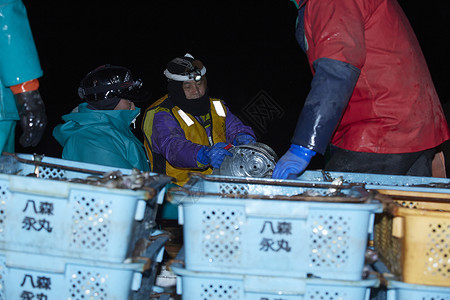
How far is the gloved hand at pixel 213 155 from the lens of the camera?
3.07 metres

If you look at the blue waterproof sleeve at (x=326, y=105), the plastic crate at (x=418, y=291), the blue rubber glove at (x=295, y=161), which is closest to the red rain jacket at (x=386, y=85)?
the blue waterproof sleeve at (x=326, y=105)

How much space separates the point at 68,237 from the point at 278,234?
78 centimetres

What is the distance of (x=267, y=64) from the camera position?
22.7 ft

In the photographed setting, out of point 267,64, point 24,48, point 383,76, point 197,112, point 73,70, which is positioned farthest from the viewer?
Answer: point 267,64

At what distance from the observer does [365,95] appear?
2.35 m

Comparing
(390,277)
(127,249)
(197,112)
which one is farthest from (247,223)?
(197,112)

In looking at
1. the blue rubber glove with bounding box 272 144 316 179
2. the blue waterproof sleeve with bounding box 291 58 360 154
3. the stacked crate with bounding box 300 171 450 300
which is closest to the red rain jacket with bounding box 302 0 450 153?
the blue waterproof sleeve with bounding box 291 58 360 154

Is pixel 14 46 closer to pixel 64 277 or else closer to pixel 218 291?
pixel 64 277

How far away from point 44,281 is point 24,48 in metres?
1.13

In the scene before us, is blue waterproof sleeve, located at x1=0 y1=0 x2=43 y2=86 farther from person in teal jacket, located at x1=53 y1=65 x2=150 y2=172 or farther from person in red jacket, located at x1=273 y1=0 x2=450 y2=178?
person in red jacket, located at x1=273 y1=0 x2=450 y2=178

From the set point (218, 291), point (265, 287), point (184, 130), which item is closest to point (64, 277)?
point (218, 291)

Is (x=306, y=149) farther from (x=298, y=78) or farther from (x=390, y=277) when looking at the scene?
(x=298, y=78)

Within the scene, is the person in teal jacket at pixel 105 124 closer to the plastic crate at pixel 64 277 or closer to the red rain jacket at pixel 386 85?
the plastic crate at pixel 64 277

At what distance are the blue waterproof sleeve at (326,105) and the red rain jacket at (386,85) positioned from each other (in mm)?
171
